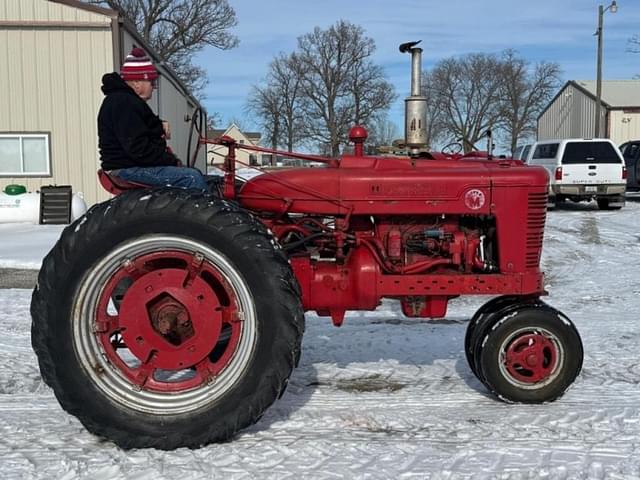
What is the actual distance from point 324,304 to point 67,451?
60.2 inches

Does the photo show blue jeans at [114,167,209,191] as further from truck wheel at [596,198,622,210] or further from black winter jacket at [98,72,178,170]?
truck wheel at [596,198,622,210]

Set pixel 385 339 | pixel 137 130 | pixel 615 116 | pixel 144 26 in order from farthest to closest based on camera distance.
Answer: pixel 144 26, pixel 615 116, pixel 385 339, pixel 137 130

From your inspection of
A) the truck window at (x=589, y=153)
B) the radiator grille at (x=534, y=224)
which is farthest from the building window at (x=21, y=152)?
the radiator grille at (x=534, y=224)

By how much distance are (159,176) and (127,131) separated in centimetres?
30

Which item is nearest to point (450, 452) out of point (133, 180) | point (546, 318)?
point (546, 318)

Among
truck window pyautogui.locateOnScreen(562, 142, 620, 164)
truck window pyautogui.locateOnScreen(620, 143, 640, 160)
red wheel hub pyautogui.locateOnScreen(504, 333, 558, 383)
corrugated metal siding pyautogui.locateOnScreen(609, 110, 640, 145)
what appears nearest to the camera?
red wheel hub pyautogui.locateOnScreen(504, 333, 558, 383)

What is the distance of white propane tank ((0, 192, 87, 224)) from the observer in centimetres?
1485

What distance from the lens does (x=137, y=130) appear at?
380 centimetres

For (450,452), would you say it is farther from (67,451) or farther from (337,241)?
(67,451)

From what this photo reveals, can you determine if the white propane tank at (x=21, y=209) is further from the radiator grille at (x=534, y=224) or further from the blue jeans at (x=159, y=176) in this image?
the radiator grille at (x=534, y=224)

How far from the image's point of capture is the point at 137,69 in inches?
161

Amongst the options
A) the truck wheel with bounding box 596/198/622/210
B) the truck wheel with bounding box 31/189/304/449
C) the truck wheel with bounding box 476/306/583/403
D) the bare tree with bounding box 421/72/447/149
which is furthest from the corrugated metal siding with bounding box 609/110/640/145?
the truck wheel with bounding box 31/189/304/449

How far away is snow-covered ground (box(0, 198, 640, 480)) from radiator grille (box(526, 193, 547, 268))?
85cm

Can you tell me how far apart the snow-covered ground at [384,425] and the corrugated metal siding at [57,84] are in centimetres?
1104
